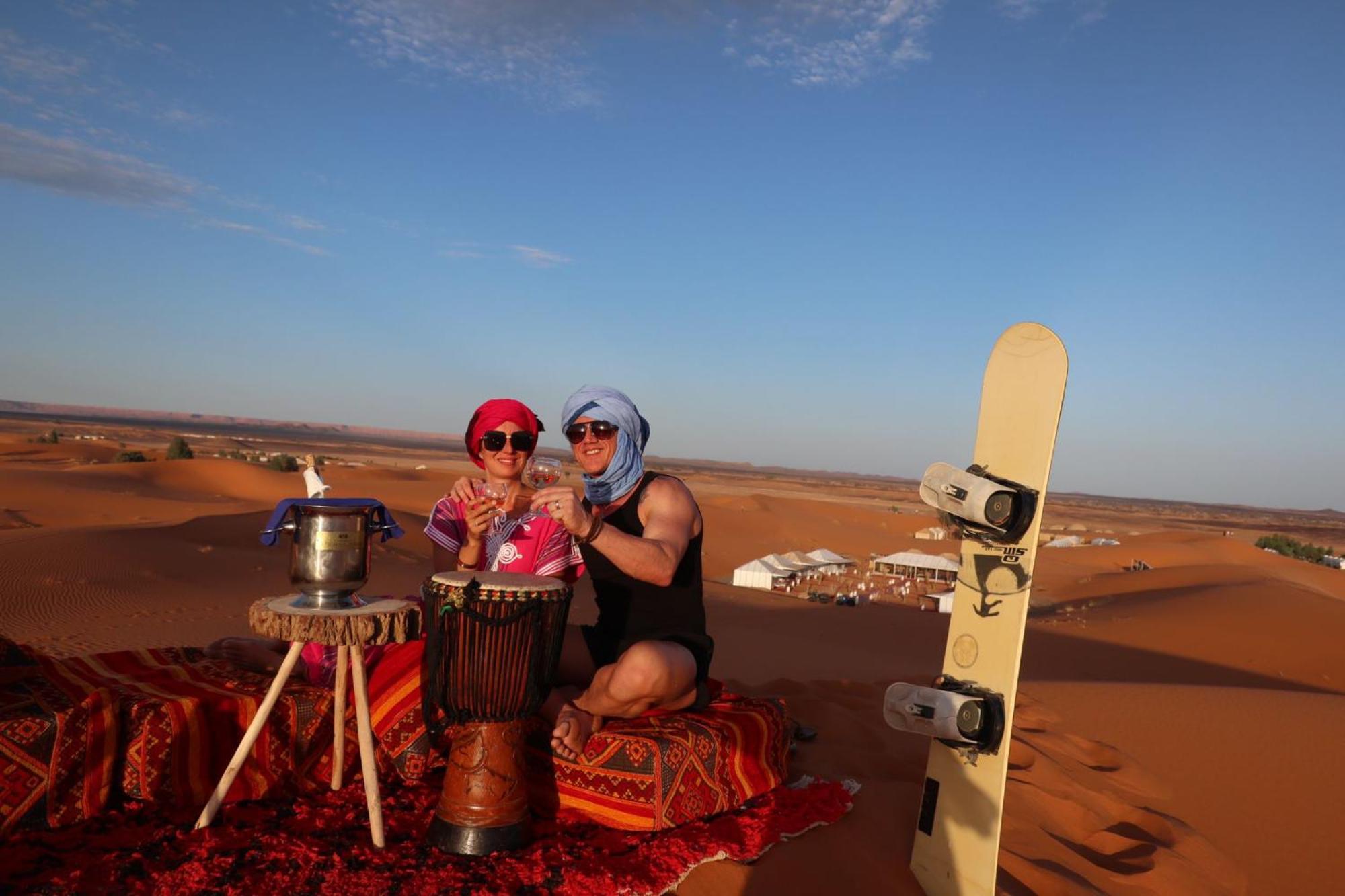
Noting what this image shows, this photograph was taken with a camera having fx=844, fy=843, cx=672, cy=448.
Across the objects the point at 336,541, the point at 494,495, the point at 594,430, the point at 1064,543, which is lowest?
the point at 1064,543

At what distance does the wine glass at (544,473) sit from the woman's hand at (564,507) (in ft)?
0.51

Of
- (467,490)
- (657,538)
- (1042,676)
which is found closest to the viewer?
(657,538)

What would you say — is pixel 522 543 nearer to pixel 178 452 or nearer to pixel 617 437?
pixel 617 437

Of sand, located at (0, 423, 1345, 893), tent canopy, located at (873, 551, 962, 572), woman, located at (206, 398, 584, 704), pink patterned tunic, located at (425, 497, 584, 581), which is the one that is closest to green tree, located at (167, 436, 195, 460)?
sand, located at (0, 423, 1345, 893)

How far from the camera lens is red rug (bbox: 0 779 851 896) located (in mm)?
3021

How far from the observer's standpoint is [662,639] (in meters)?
4.13

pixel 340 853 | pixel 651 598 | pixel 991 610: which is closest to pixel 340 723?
pixel 340 853

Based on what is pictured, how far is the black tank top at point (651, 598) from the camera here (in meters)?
4.21

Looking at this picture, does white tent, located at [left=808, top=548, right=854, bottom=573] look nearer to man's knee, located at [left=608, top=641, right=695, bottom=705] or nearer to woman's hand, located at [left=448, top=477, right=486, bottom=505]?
man's knee, located at [left=608, top=641, right=695, bottom=705]

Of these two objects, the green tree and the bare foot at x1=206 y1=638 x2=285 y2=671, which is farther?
the green tree

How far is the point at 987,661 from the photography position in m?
3.38

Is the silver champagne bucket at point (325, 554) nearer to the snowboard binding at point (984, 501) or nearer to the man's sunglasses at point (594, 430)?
the man's sunglasses at point (594, 430)

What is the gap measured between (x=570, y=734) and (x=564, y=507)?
1.13 m

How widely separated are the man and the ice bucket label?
98 cm
